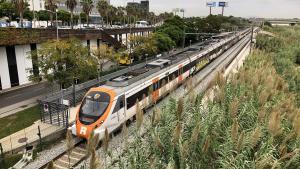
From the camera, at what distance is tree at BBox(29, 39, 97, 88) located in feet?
63.3

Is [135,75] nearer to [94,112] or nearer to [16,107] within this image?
[94,112]

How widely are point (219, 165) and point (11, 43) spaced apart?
23.5 m

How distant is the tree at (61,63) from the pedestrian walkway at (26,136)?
4.06 meters

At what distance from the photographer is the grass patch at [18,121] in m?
15.5

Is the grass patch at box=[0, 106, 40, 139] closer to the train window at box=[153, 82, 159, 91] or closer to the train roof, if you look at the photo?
the train roof

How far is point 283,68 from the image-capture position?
2495cm

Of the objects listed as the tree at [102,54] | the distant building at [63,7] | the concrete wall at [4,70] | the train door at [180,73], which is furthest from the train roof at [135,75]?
the distant building at [63,7]

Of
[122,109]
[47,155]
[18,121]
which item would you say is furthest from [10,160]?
[122,109]

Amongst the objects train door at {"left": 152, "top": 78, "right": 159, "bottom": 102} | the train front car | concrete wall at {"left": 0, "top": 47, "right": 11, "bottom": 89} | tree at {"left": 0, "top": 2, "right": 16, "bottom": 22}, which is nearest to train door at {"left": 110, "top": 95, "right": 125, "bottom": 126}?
the train front car

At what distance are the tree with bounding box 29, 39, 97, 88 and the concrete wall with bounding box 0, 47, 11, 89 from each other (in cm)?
636

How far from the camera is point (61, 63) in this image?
19.7 m

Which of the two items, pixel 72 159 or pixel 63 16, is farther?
pixel 63 16

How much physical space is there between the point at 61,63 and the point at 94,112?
7.82m

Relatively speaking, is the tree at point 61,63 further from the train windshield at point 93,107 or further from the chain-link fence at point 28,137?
the train windshield at point 93,107
